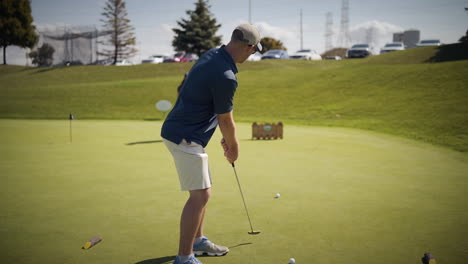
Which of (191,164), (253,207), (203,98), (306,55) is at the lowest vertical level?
(253,207)

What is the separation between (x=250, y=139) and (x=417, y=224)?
8677 mm

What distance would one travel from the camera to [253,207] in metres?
5.45

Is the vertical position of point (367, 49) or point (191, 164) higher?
point (367, 49)

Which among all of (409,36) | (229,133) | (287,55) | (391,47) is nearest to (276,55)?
(287,55)

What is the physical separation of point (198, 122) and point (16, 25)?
62.0 meters

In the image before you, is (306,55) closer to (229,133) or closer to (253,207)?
(253,207)

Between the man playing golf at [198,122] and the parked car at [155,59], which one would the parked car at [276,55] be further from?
the man playing golf at [198,122]

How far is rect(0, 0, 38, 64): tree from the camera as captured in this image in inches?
2175

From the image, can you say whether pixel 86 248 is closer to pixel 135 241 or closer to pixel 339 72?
pixel 135 241

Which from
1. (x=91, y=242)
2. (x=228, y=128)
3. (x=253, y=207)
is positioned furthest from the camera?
(x=253, y=207)

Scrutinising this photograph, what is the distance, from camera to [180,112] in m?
3.47

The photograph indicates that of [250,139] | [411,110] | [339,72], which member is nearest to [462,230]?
[250,139]

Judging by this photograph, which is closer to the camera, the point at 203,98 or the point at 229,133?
the point at 203,98

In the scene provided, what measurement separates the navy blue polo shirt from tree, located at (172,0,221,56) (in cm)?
6186
